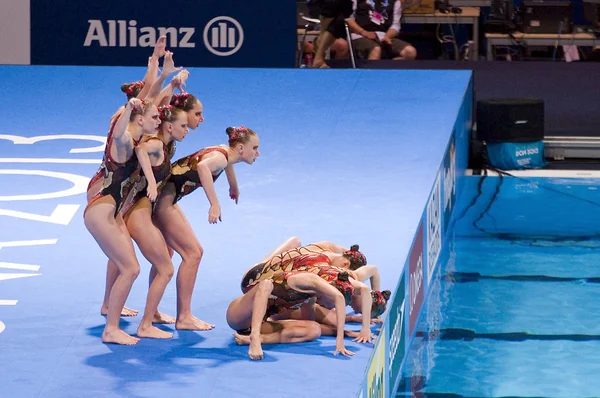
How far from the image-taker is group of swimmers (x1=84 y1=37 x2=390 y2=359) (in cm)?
475

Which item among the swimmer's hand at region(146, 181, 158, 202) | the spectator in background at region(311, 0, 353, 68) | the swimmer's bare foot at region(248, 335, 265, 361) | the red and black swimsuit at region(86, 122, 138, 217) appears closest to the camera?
the swimmer's bare foot at region(248, 335, 265, 361)

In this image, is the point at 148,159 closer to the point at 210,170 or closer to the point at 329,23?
the point at 210,170

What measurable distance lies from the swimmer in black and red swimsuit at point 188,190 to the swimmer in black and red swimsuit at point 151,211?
0.09m

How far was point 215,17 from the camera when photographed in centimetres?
989

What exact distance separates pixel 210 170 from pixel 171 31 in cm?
527

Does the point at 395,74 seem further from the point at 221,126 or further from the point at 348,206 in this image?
the point at 348,206

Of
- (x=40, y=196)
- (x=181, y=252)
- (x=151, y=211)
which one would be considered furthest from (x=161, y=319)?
(x=40, y=196)

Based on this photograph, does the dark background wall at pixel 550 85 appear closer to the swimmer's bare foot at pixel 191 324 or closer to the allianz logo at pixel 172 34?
the allianz logo at pixel 172 34

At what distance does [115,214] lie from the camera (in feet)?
15.9

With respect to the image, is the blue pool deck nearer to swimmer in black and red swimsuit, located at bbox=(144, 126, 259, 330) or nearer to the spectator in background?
swimmer in black and red swimsuit, located at bbox=(144, 126, 259, 330)

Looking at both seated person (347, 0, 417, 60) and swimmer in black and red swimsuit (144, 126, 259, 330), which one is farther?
seated person (347, 0, 417, 60)

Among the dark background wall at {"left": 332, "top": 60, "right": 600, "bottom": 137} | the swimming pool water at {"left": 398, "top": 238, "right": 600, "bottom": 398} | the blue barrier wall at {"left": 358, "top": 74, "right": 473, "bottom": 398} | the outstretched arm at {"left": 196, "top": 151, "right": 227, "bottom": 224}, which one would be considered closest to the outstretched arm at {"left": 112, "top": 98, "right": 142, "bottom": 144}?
the outstretched arm at {"left": 196, "top": 151, "right": 227, "bottom": 224}

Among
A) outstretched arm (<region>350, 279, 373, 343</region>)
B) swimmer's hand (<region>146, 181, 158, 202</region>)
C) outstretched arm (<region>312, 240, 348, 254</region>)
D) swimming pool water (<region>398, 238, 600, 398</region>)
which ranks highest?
swimmer's hand (<region>146, 181, 158, 202</region>)

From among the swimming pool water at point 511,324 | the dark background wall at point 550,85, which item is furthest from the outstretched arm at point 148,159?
the dark background wall at point 550,85
